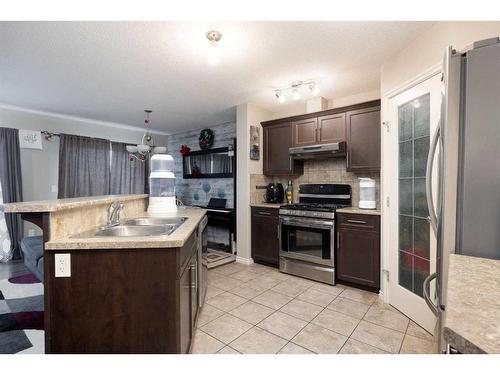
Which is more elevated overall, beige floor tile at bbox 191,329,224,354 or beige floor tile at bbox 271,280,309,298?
beige floor tile at bbox 191,329,224,354

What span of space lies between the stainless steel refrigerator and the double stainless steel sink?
5.07ft

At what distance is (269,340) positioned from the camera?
186 centimetres

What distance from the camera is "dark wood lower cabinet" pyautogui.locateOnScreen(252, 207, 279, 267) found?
11.5 ft

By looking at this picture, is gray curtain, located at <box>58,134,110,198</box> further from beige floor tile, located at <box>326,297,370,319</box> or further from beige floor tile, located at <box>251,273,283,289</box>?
beige floor tile, located at <box>326,297,370,319</box>

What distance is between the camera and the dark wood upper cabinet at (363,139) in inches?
113

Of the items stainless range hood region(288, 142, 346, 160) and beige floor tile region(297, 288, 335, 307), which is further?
stainless range hood region(288, 142, 346, 160)

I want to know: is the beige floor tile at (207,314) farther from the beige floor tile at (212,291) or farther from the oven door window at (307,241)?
the oven door window at (307,241)

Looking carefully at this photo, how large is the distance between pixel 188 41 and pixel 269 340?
100 inches

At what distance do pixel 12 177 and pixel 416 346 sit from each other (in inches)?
217

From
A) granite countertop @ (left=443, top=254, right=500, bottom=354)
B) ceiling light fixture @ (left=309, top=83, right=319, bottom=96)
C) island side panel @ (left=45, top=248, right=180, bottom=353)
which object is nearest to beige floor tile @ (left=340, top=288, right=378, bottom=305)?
granite countertop @ (left=443, top=254, right=500, bottom=354)

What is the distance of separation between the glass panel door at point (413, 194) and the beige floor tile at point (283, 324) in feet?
3.56

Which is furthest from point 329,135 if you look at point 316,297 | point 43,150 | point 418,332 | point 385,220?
point 43,150
